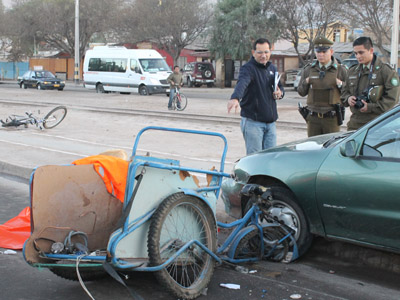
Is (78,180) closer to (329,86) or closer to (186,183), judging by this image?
(186,183)

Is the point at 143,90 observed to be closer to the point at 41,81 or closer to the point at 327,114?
the point at 41,81

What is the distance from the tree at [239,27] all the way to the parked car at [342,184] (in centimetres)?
4209

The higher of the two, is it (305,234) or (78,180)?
(78,180)

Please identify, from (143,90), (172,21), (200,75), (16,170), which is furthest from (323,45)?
(172,21)

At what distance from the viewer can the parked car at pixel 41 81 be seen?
41.0 m

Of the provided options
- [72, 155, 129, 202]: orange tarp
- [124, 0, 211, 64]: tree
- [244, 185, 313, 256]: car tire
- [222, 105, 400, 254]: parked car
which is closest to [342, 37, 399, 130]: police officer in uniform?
[222, 105, 400, 254]: parked car

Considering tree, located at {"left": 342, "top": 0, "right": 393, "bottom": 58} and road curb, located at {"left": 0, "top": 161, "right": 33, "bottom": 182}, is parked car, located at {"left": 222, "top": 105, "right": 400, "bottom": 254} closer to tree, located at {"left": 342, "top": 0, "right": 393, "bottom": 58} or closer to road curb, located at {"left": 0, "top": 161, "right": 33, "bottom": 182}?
road curb, located at {"left": 0, "top": 161, "right": 33, "bottom": 182}

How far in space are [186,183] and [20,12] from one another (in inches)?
2562

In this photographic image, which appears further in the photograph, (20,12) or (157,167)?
(20,12)

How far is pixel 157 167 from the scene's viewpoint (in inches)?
162

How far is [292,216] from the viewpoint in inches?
207

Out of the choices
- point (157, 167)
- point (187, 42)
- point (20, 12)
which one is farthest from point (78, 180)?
point (20, 12)

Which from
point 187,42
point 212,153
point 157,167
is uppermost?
point 187,42

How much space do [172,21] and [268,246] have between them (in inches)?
1923
